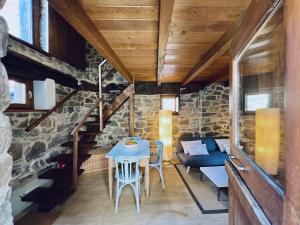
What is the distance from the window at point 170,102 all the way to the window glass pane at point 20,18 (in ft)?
11.7

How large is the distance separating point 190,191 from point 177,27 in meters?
2.66

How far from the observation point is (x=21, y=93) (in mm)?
3072

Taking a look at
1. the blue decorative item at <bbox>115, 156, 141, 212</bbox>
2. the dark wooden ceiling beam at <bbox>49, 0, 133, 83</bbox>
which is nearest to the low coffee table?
the blue decorative item at <bbox>115, 156, 141, 212</bbox>

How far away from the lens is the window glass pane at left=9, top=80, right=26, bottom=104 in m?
2.90

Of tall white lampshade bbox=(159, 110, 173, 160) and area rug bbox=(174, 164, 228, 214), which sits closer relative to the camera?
area rug bbox=(174, 164, 228, 214)

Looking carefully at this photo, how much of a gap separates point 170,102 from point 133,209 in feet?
11.7

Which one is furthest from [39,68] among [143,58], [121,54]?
[143,58]

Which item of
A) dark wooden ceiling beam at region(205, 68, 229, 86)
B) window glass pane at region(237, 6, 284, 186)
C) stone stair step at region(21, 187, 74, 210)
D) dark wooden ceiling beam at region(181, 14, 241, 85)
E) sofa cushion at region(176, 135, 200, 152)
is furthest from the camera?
sofa cushion at region(176, 135, 200, 152)

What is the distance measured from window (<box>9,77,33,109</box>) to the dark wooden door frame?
111 inches

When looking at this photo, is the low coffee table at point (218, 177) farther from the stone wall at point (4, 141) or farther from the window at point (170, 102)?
the stone wall at point (4, 141)

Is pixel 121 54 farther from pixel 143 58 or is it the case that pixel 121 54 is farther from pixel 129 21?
pixel 129 21

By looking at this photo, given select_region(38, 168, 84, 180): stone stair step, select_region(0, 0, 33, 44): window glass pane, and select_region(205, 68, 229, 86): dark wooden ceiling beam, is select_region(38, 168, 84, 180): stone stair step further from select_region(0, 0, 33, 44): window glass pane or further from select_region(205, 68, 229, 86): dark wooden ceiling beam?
select_region(205, 68, 229, 86): dark wooden ceiling beam

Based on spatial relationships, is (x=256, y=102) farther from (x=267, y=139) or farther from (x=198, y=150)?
→ (x=198, y=150)

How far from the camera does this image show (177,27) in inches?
77.2
